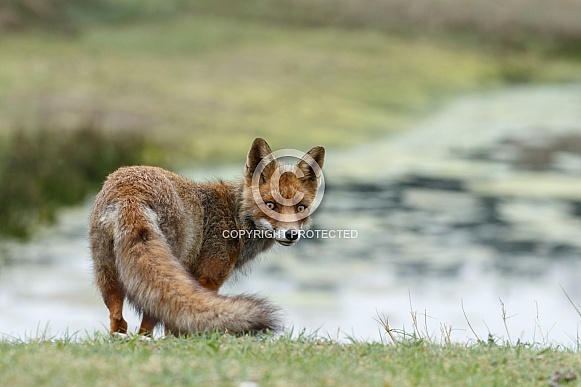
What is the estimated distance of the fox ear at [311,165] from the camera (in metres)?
7.18

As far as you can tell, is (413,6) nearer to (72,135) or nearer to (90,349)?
(72,135)

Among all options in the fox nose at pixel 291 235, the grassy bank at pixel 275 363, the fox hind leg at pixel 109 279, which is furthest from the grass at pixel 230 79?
the grassy bank at pixel 275 363

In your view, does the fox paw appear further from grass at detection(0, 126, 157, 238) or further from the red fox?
grass at detection(0, 126, 157, 238)

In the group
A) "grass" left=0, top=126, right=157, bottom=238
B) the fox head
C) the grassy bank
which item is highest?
"grass" left=0, top=126, right=157, bottom=238

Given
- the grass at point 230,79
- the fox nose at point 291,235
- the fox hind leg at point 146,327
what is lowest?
the fox hind leg at point 146,327

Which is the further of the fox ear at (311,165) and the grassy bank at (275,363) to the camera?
the fox ear at (311,165)

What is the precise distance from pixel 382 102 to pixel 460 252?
7.89m

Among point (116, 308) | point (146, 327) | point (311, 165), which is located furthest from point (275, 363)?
point (311, 165)

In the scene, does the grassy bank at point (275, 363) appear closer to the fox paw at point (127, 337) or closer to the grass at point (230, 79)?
the fox paw at point (127, 337)

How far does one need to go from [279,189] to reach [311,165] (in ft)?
1.11

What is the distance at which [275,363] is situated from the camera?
5156 mm

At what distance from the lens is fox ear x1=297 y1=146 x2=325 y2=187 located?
7.18 m

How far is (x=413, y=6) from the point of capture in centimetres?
3045

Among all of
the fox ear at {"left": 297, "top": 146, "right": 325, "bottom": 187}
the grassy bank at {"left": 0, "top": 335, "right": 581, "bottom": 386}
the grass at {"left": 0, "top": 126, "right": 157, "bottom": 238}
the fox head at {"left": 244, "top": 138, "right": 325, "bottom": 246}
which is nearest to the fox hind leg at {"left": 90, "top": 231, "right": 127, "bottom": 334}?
the grassy bank at {"left": 0, "top": 335, "right": 581, "bottom": 386}
